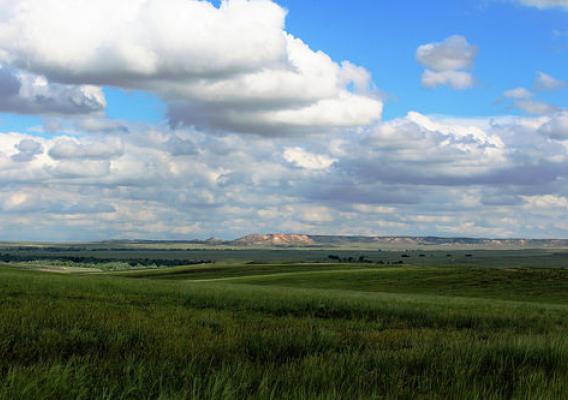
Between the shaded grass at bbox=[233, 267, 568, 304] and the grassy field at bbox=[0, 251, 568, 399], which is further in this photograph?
the shaded grass at bbox=[233, 267, 568, 304]

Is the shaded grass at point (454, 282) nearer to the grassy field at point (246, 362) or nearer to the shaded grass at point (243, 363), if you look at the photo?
the grassy field at point (246, 362)

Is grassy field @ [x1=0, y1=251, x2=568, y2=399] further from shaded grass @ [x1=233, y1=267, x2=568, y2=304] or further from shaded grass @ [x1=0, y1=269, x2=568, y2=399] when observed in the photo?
shaded grass @ [x1=233, y1=267, x2=568, y2=304]

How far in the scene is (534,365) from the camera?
10.1m

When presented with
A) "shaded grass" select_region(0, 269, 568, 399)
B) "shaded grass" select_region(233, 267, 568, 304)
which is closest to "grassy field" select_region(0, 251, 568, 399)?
"shaded grass" select_region(0, 269, 568, 399)

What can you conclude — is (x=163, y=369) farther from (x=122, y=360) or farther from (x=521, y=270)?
(x=521, y=270)

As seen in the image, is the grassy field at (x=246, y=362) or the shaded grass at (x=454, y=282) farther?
the shaded grass at (x=454, y=282)

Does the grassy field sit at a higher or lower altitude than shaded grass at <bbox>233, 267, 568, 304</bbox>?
higher

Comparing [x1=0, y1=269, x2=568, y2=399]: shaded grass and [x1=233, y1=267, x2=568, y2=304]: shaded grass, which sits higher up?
[x1=0, y1=269, x2=568, y2=399]: shaded grass

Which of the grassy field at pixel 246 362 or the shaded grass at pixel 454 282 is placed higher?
the grassy field at pixel 246 362

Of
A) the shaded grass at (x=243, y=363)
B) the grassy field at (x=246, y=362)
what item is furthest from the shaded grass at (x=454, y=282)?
the shaded grass at (x=243, y=363)

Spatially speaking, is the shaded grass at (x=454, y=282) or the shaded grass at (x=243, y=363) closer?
the shaded grass at (x=243, y=363)

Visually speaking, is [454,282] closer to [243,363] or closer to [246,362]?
[243,363]

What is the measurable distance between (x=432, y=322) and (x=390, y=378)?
45.9ft

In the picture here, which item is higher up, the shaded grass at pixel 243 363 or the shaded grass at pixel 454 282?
the shaded grass at pixel 243 363
